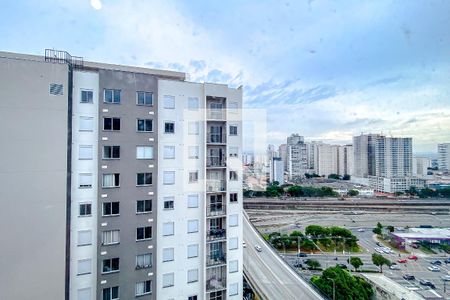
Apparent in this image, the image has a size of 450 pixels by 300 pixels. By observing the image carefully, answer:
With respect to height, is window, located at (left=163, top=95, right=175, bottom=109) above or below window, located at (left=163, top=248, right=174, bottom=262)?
above

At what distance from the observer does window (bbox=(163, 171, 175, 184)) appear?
3247 millimetres

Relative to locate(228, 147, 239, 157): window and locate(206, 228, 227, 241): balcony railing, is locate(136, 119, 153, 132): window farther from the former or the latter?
locate(206, 228, 227, 241): balcony railing

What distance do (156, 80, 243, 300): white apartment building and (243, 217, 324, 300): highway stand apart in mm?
1136

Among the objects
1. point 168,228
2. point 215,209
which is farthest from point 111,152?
point 215,209

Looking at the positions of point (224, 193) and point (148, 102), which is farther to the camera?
point (224, 193)

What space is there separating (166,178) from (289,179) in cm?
459

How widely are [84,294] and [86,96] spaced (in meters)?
2.19

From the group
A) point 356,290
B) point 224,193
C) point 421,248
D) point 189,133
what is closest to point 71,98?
point 189,133

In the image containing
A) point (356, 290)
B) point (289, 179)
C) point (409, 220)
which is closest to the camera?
point (356, 290)

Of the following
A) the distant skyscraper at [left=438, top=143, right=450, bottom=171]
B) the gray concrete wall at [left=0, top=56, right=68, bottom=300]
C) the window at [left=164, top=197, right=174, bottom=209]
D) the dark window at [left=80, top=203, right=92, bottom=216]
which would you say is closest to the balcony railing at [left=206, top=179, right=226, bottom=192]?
the window at [left=164, top=197, right=174, bottom=209]

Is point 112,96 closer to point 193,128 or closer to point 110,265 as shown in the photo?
point 193,128

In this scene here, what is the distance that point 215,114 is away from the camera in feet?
11.6

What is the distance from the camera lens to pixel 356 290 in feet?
14.8

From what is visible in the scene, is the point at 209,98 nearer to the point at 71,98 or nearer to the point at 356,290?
the point at 71,98
